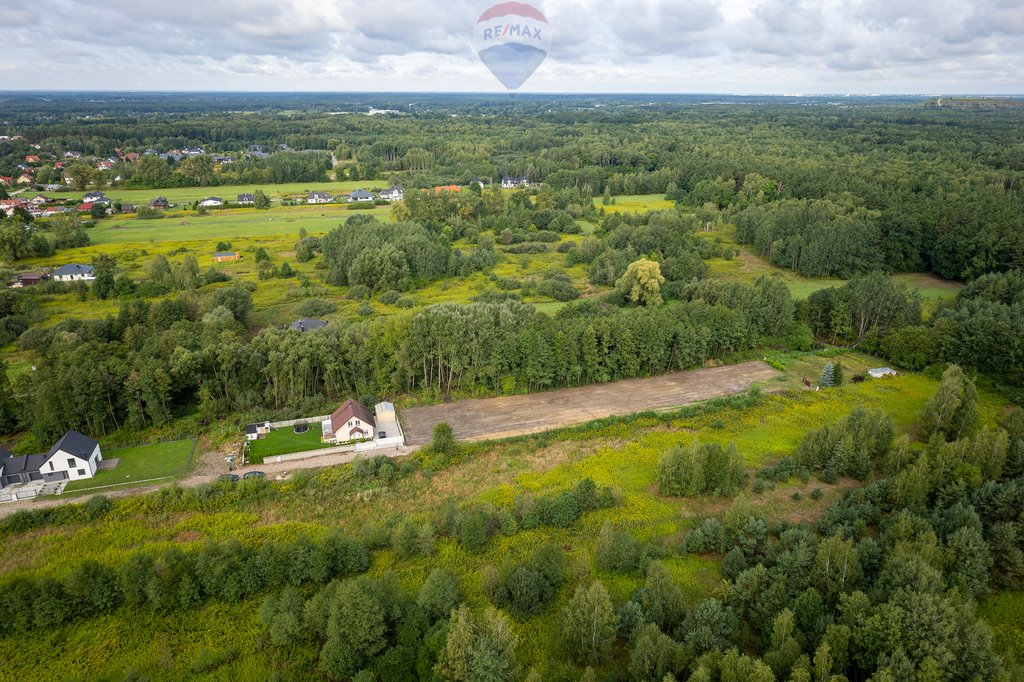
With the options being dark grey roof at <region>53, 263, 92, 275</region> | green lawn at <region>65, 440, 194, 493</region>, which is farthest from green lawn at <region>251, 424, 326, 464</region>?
dark grey roof at <region>53, 263, 92, 275</region>

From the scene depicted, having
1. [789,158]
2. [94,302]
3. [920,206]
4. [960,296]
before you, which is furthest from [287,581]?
[789,158]

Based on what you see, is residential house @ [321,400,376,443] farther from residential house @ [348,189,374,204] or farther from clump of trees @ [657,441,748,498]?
residential house @ [348,189,374,204]

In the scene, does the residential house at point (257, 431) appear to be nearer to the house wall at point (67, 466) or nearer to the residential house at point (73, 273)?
the house wall at point (67, 466)

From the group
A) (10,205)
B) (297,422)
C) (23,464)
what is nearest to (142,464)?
(23,464)

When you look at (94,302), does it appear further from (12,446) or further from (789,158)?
(789,158)

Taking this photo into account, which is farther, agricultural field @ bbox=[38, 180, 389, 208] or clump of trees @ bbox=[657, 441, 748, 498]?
agricultural field @ bbox=[38, 180, 389, 208]
